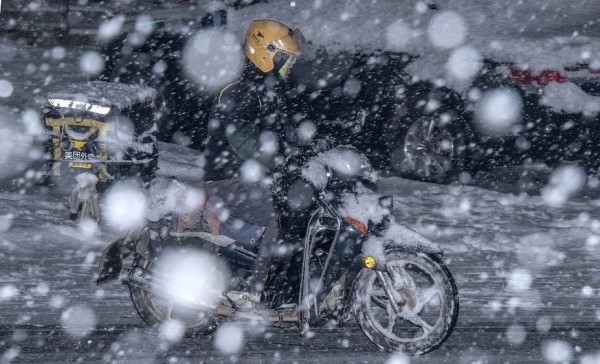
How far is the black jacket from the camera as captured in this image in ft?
16.0

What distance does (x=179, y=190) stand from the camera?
511 centimetres

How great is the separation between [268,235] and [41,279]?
2.36 m

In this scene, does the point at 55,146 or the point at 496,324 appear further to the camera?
the point at 55,146

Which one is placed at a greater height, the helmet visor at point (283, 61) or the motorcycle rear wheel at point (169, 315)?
the helmet visor at point (283, 61)

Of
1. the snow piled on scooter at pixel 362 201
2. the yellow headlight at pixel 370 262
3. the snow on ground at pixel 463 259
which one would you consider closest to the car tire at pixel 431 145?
the snow on ground at pixel 463 259

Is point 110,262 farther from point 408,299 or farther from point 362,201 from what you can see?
point 408,299

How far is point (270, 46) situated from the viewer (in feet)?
16.2

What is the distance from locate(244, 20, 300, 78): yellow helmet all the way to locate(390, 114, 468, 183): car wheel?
4646mm

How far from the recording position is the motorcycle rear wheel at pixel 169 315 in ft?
17.8

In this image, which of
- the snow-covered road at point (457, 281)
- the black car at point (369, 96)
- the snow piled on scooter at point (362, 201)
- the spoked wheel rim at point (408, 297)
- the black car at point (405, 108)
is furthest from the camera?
the black car at point (369, 96)

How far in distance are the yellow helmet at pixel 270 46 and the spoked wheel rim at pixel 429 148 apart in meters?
4.65

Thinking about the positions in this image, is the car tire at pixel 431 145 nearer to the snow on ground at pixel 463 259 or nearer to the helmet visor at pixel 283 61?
the snow on ground at pixel 463 259

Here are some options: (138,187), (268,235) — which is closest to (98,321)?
(138,187)

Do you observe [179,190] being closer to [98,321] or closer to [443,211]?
[98,321]
